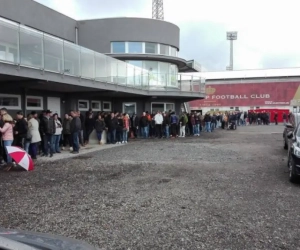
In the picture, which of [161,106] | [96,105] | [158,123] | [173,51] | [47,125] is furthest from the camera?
[173,51]

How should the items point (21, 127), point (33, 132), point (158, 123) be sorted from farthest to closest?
point (158, 123)
point (33, 132)
point (21, 127)

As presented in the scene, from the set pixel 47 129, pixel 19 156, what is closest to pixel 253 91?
pixel 47 129

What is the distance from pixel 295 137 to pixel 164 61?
19206 millimetres

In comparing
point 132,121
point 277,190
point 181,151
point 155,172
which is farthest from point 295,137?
point 132,121

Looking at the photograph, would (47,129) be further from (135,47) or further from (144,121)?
(135,47)

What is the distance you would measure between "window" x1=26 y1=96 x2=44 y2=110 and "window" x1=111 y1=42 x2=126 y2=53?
10.9 metres

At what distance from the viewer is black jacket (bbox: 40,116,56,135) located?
11781 millimetres

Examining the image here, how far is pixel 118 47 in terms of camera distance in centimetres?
2508

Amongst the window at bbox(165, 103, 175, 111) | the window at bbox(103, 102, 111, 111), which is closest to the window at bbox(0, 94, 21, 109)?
the window at bbox(103, 102, 111, 111)

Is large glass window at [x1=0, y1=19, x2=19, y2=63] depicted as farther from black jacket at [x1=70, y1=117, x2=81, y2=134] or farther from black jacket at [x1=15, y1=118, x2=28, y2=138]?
black jacket at [x1=70, y1=117, x2=81, y2=134]

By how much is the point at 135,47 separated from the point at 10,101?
44.7 feet

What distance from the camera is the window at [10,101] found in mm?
13289

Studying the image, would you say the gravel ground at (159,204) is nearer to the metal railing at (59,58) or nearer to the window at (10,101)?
the metal railing at (59,58)

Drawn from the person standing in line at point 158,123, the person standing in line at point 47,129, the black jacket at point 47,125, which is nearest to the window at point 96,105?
the person standing in line at point 158,123
